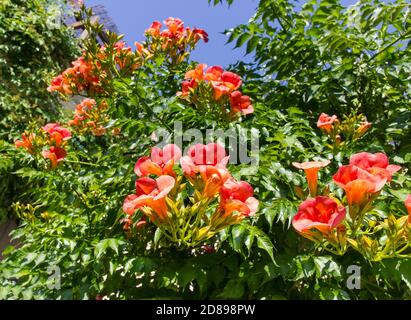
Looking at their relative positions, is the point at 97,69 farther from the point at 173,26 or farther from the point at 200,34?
the point at 200,34

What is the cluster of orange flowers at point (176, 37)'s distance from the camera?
2822mm

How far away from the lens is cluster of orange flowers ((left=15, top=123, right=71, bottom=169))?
233 centimetres

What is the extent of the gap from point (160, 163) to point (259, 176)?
65 cm

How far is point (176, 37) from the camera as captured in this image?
290cm

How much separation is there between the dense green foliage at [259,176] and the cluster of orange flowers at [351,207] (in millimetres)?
123

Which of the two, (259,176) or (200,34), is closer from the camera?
(259,176)

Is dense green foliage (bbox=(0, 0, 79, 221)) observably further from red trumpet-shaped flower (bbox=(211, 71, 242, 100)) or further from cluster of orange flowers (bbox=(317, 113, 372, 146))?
cluster of orange flowers (bbox=(317, 113, 372, 146))

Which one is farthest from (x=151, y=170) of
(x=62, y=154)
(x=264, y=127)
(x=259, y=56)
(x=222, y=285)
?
(x=259, y=56)

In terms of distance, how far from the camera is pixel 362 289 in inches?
74.7

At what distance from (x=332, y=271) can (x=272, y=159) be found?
64 centimetres

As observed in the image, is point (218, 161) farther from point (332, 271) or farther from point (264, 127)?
point (264, 127)

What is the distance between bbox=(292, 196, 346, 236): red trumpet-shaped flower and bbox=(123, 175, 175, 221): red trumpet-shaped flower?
1.39ft

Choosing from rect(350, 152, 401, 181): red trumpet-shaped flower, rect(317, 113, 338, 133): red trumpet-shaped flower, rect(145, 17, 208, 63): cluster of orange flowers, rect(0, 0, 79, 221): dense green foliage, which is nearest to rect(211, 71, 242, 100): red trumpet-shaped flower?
rect(317, 113, 338, 133): red trumpet-shaped flower

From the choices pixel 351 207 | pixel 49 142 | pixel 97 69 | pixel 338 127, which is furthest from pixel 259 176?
pixel 49 142
